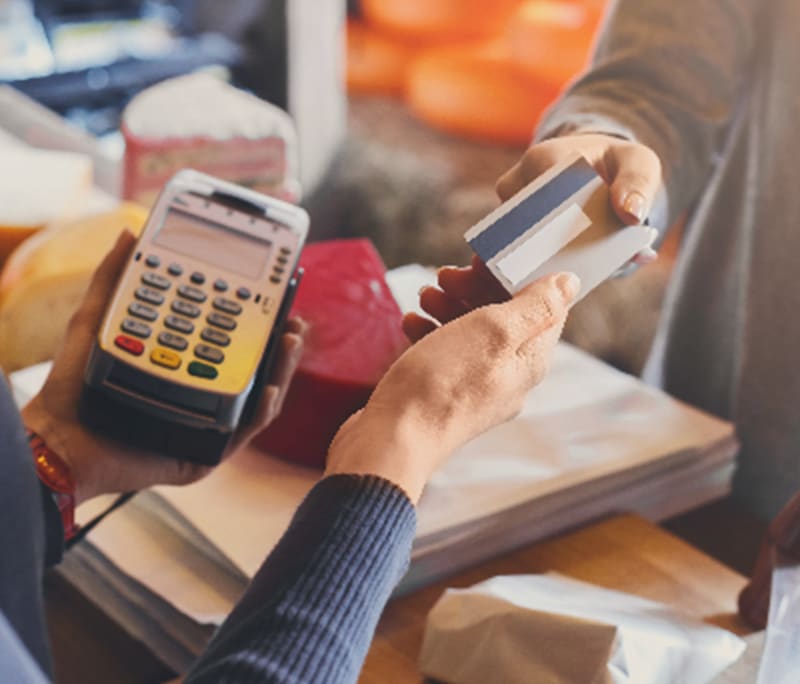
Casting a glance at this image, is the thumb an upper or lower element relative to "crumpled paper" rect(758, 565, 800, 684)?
upper

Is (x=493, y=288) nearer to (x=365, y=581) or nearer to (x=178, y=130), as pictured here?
(x=365, y=581)

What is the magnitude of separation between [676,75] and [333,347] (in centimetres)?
34

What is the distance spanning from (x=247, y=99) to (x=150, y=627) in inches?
21.4

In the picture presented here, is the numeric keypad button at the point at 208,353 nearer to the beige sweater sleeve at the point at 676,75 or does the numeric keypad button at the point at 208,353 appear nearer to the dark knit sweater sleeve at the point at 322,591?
the dark knit sweater sleeve at the point at 322,591

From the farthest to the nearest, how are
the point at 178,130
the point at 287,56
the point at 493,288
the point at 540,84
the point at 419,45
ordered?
the point at 419,45 < the point at 287,56 < the point at 540,84 < the point at 178,130 < the point at 493,288

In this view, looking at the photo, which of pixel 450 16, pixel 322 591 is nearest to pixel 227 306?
pixel 322 591

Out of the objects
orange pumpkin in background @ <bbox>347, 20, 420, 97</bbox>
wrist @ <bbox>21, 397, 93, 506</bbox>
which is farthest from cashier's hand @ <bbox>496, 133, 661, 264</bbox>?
orange pumpkin in background @ <bbox>347, 20, 420, 97</bbox>

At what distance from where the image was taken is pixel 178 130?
2.73ft

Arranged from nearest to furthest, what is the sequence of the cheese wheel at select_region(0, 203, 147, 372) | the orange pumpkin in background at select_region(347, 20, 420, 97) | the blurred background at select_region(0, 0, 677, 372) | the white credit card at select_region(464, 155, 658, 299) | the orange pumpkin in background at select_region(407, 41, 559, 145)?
1. the white credit card at select_region(464, 155, 658, 299)
2. the cheese wheel at select_region(0, 203, 147, 372)
3. the blurred background at select_region(0, 0, 677, 372)
4. the orange pumpkin in background at select_region(407, 41, 559, 145)
5. the orange pumpkin in background at select_region(347, 20, 420, 97)

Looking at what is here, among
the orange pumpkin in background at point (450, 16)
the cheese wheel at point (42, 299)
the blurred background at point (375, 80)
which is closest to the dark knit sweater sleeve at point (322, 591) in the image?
the cheese wheel at point (42, 299)

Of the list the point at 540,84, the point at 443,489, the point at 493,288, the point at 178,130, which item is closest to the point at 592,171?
the point at 493,288

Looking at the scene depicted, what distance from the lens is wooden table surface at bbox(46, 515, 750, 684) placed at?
486 mm

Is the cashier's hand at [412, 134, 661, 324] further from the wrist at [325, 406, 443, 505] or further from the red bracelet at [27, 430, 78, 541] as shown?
the red bracelet at [27, 430, 78, 541]

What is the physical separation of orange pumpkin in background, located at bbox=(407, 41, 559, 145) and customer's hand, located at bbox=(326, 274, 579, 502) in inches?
58.3
